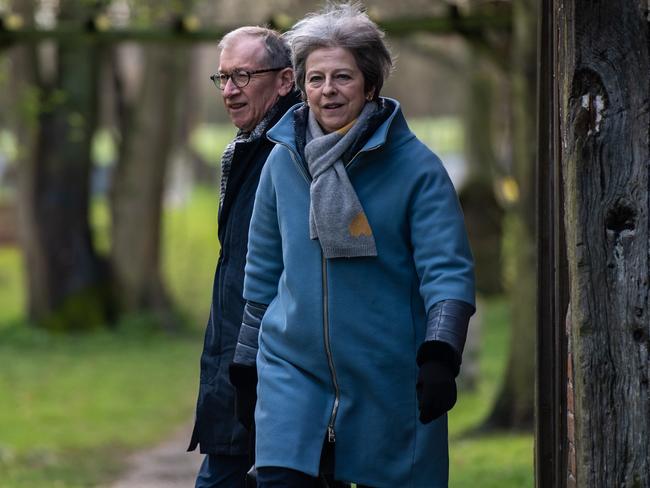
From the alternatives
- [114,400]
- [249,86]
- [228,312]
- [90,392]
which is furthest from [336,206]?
[90,392]

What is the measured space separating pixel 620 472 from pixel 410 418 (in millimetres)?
635

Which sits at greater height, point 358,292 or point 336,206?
point 336,206

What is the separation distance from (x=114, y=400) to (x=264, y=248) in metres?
10.5

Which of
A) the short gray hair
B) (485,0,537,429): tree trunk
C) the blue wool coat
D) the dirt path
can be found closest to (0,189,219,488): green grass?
the dirt path

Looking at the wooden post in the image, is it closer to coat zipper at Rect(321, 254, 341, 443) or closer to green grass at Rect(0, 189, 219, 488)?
coat zipper at Rect(321, 254, 341, 443)

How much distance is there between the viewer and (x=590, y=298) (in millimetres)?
3656

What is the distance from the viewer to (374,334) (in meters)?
4.00

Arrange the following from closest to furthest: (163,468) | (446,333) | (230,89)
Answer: (446,333), (230,89), (163,468)

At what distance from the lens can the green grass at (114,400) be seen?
980 centimetres

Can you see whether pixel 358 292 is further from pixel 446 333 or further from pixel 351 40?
pixel 351 40

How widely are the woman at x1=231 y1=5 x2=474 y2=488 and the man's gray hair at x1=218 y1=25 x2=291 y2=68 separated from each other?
0.71 meters

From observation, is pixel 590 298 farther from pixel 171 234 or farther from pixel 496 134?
pixel 171 234

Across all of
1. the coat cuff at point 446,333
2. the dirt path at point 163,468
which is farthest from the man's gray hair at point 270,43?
the dirt path at point 163,468

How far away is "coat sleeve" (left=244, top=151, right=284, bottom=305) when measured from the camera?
4258 mm
